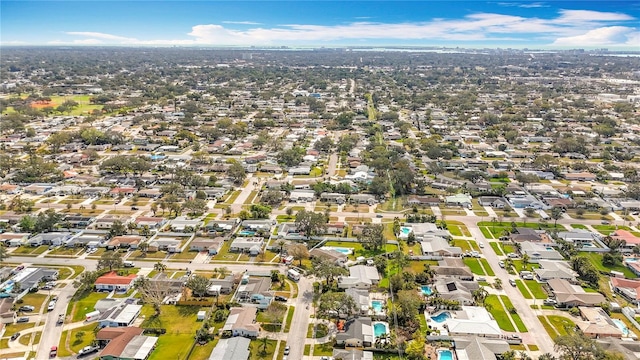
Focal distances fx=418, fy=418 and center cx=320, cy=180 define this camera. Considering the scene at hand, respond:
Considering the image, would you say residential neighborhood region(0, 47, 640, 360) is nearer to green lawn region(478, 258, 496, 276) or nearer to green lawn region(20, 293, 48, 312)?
green lawn region(478, 258, 496, 276)

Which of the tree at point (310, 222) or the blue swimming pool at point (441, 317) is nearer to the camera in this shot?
the blue swimming pool at point (441, 317)

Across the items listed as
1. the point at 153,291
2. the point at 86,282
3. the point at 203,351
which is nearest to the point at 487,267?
the point at 203,351

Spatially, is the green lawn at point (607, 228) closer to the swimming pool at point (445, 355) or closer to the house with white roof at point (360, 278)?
the house with white roof at point (360, 278)

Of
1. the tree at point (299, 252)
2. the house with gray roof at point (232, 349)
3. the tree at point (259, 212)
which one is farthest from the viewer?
the tree at point (259, 212)

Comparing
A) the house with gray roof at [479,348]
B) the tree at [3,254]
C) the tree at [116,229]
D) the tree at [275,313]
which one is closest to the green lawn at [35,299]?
the tree at [3,254]

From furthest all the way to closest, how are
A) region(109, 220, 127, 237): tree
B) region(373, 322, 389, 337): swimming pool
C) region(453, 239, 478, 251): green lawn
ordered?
region(109, 220, 127, 237): tree → region(453, 239, 478, 251): green lawn → region(373, 322, 389, 337): swimming pool

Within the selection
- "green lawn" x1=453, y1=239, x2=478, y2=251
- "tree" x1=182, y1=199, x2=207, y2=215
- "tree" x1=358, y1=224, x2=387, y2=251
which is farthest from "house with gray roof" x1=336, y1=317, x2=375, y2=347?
"tree" x1=182, y1=199, x2=207, y2=215

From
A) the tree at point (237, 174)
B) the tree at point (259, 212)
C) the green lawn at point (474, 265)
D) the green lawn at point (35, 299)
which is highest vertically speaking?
the tree at point (237, 174)
